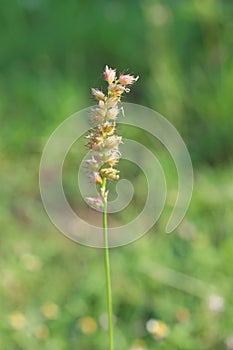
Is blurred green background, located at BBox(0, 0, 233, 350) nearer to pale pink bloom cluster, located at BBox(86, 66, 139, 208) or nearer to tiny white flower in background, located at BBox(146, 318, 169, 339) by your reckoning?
tiny white flower in background, located at BBox(146, 318, 169, 339)

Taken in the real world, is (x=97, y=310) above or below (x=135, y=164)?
below

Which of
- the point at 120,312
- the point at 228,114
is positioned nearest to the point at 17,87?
the point at 228,114

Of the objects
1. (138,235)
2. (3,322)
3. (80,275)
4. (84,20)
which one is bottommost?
(3,322)

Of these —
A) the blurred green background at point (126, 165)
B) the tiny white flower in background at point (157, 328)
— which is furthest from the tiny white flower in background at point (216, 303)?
the tiny white flower in background at point (157, 328)

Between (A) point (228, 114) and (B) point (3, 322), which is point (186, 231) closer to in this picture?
(B) point (3, 322)

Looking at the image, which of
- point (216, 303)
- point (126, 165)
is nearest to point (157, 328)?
point (216, 303)

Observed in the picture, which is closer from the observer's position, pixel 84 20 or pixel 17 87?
pixel 17 87

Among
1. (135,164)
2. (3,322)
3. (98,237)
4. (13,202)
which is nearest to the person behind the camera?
(3,322)

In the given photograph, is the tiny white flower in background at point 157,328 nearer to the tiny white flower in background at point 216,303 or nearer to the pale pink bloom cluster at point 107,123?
the tiny white flower in background at point 216,303
